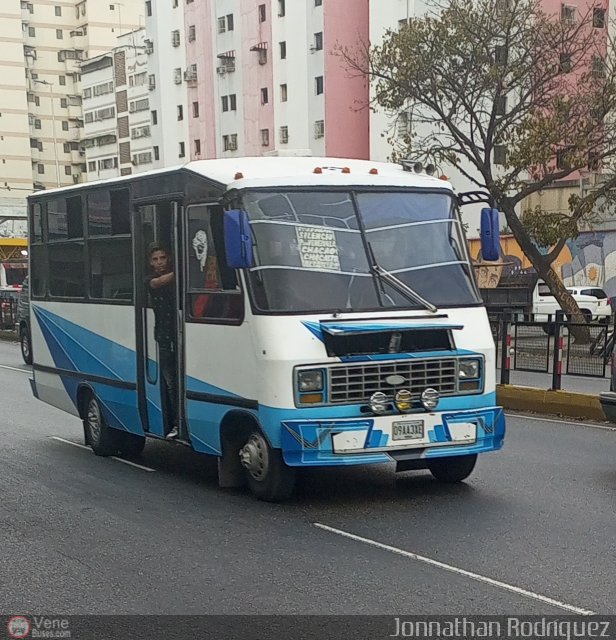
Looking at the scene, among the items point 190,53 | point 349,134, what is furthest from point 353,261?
point 190,53

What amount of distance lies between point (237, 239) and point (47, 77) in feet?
322

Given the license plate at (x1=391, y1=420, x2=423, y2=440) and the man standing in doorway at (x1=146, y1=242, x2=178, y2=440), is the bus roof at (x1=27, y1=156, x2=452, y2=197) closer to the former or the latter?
the man standing in doorway at (x1=146, y1=242, x2=178, y2=440)

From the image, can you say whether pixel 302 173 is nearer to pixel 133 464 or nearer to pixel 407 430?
pixel 407 430

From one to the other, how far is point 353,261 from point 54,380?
515cm

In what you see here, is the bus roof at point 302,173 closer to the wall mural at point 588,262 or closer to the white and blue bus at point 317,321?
the white and blue bus at point 317,321

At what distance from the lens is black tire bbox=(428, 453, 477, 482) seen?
8906mm

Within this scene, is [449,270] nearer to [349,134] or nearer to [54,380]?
[54,380]

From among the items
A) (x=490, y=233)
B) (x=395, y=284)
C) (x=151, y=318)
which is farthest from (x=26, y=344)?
(x=395, y=284)

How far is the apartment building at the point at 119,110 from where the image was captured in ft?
248

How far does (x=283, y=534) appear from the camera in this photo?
7410mm

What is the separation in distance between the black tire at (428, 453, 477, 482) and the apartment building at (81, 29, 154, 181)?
67.3 metres

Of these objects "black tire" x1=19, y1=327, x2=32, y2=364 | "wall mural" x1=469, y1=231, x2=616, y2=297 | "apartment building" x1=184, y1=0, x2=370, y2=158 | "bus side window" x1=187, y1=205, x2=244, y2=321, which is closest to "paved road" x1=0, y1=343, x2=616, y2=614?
"bus side window" x1=187, y1=205, x2=244, y2=321

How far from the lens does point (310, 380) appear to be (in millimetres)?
7871

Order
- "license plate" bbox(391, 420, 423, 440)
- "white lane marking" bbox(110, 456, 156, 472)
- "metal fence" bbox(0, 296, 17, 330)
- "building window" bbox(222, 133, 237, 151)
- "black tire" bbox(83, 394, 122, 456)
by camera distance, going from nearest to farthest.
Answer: "license plate" bbox(391, 420, 423, 440) → "white lane marking" bbox(110, 456, 156, 472) → "black tire" bbox(83, 394, 122, 456) → "metal fence" bbox(0, 296, 17, 330) → "building window" bbox(222, 133, 237, 151)
